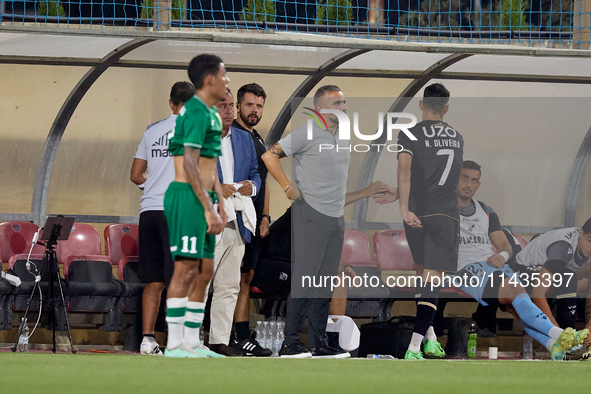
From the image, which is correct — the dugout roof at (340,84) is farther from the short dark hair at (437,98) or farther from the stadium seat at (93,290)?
the stadium seat at (93,290)

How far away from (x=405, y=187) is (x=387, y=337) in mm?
1258

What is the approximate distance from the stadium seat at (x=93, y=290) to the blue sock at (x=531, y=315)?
328 cm

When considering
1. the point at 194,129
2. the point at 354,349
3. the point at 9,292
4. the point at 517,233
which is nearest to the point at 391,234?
the point at 517,233

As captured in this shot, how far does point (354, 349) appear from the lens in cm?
697

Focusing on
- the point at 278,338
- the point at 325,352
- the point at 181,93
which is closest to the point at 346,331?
the point at 325,352

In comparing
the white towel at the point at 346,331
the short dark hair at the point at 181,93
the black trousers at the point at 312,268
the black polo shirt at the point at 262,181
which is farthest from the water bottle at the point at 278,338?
the short dark hair at the point at 181,93

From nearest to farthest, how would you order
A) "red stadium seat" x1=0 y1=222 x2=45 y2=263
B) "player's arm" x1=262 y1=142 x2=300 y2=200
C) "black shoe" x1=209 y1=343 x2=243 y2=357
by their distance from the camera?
"black shoe" x1=209 y1=343 x2=243 y2=357 → "player's arm" x1=262 y1=142 x2=300 y2=200 → "red stadium seat" x1=0 y1=222 x2=45 y2=263

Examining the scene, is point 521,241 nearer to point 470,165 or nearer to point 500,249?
point 500,249

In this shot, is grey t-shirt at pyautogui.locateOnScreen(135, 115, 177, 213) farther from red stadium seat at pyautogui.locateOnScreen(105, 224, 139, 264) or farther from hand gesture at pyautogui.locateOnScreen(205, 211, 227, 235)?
red stadium seat at pyautogui.locateOnScreen(105, 224, 139, 264)

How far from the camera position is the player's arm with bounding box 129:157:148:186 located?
21.1 ft

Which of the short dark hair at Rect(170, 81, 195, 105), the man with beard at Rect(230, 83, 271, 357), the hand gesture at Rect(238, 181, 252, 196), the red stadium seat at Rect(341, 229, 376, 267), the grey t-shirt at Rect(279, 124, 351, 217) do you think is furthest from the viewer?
the red stadium seat at Rect(341, 229, 376, 267)

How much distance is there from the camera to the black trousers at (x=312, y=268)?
6.41 meters

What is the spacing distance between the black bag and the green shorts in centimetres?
288

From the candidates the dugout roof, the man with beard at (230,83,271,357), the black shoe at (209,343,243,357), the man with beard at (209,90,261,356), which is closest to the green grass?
the black shoe at (209,343,243,357)
